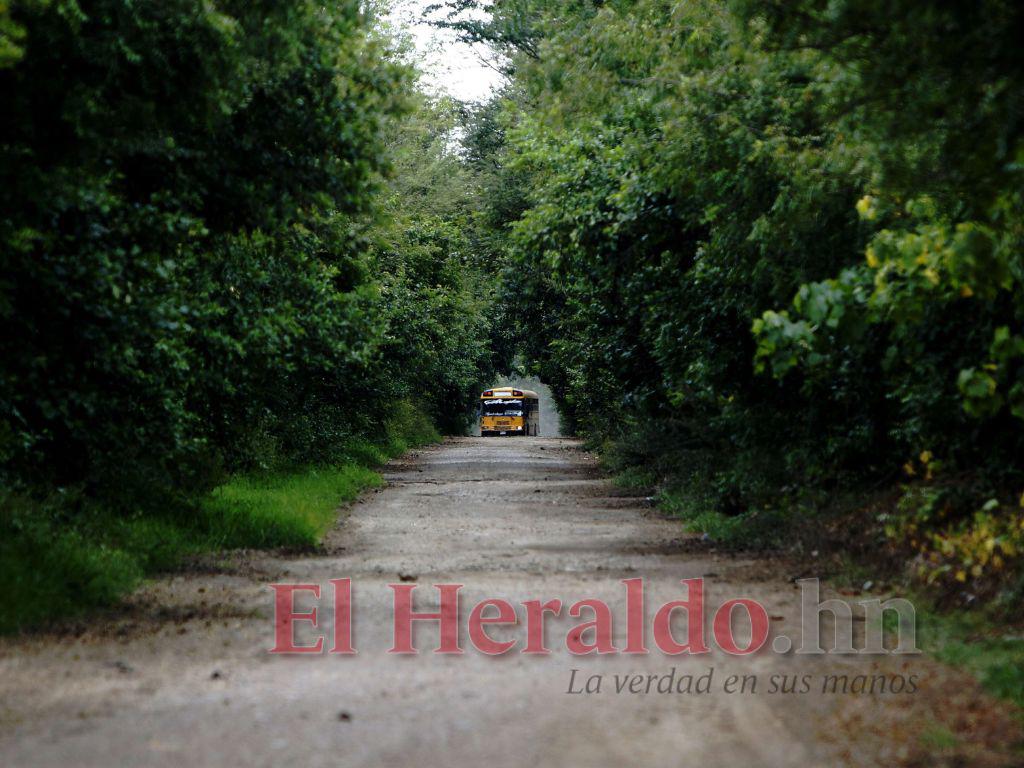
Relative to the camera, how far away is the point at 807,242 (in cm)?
1270

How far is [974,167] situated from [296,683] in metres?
4.56

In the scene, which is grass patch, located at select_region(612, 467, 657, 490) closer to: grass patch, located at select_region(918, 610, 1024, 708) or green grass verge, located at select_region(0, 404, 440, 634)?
green grass verge, located at select_region(0, 404, 440, 634)

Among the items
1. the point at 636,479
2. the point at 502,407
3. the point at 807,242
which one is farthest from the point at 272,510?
the point at 502,407

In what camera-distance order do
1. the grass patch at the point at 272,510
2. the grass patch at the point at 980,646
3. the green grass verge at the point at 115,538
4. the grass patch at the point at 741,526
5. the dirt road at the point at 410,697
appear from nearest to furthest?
the dirt road at the point at 410,697 → the grass patch at the point at 980,646 → the green grass verge at the point at 115,538 → the grass patch at the point at 741,526 → the grass patch at the point at 272,510

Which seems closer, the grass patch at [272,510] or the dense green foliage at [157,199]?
the dense green foliage at [157,199]

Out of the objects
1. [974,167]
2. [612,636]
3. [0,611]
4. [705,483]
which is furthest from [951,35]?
[705,483]

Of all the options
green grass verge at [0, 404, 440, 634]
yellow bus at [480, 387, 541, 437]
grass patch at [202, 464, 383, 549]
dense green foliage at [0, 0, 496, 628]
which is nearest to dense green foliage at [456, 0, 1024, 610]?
dense green foliage at [0, 0, 496, 628]

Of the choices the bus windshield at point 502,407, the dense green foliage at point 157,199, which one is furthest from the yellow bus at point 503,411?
the dense green foliage at point 157,199

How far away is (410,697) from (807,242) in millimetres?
7206

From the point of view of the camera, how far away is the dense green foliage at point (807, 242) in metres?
6.84

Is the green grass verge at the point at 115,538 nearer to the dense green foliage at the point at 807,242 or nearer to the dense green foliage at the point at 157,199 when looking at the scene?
the dense green foliage at the point at 157,199

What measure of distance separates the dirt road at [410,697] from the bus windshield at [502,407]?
66.4m

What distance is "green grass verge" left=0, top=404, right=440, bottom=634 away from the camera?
996cm

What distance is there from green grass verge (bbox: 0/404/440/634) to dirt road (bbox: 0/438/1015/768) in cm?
40
